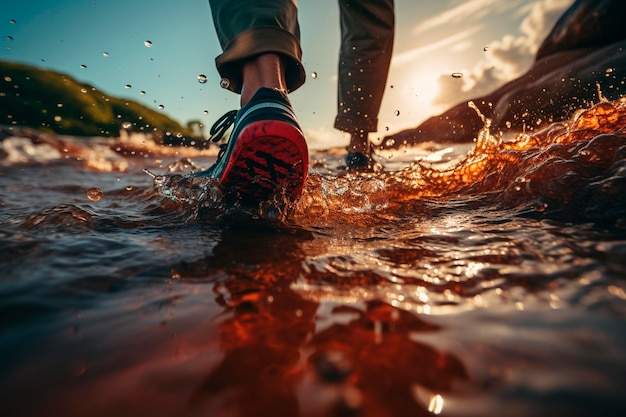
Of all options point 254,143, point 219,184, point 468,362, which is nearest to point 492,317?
point 468,362

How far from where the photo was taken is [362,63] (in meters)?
2.84

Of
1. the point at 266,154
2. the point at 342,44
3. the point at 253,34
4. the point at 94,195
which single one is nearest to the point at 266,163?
the point at 266,154

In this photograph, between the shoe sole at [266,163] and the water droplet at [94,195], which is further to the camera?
the water droplet at [94,195]

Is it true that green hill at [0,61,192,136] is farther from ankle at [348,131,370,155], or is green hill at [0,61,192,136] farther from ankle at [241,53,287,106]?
ankle at [241,53,287,106]

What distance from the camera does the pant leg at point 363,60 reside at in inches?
107

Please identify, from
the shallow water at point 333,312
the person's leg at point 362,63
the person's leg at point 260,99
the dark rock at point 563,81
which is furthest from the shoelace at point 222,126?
the dark rock at point 563,81

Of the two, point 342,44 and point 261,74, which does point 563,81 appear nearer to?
point 342,44

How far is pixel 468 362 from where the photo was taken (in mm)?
401

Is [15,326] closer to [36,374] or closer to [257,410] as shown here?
[36,374]

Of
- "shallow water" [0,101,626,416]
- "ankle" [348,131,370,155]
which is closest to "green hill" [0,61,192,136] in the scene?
"ankle" [348,131,370,155]

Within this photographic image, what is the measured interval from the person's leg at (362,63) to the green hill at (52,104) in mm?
10791

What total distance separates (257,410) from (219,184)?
1.14 m

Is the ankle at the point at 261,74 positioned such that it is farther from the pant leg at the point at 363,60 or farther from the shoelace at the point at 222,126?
the pant leg at the point at 363,60

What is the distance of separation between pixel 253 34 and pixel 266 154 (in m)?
0.64
